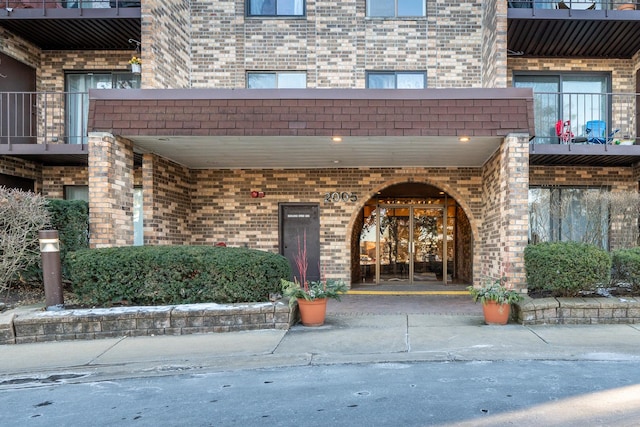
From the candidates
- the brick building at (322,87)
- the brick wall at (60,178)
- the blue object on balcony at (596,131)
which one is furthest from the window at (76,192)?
the blue object on balcony at (596,131)

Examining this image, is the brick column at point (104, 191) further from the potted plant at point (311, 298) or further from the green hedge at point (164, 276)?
the potted plant at point (311, 298)

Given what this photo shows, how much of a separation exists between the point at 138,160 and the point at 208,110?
3215mm

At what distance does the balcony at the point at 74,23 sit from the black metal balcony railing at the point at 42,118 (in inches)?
51.9

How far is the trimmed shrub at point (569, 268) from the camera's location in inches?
292

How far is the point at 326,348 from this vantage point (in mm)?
6215

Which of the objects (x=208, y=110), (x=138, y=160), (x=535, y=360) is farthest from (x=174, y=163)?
(x=535, y=360)

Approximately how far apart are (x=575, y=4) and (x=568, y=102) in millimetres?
2403

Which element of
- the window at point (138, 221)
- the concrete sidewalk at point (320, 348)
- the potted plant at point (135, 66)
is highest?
the potted plant at point (135, 66)

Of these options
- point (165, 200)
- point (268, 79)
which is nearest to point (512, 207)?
point (268, 79)

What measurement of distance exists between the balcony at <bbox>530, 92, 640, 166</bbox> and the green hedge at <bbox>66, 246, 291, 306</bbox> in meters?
7.22

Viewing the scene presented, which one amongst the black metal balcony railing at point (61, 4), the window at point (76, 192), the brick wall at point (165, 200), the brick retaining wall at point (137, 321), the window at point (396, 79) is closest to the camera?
the brick retaining wall at point (137, 321)

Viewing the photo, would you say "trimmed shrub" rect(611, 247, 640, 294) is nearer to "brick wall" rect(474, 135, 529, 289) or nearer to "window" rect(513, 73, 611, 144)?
"brick wall" rect(474, 135, 529, 289)

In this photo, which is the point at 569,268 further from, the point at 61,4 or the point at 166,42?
the point at 61,4

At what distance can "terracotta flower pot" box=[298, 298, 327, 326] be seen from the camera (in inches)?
292
